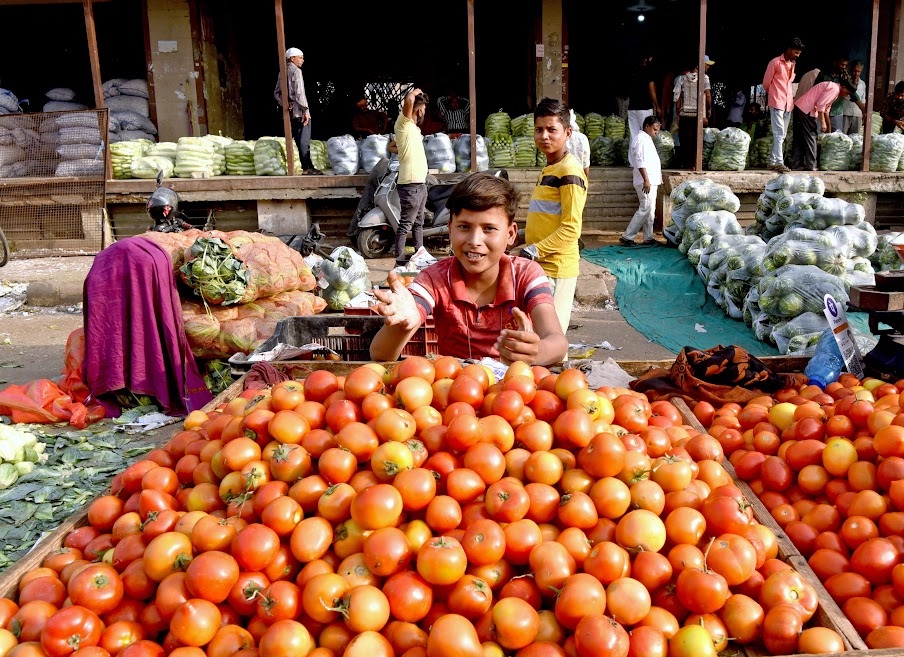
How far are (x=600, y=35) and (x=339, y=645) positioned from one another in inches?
618

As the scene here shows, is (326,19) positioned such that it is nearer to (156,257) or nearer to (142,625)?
(156,257)

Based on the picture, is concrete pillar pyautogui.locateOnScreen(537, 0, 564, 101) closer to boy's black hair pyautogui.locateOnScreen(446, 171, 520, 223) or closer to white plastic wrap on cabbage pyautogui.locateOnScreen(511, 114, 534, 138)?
white plastic wrap on cabbage pyautogui.locateOnScreen(511, 114, 534, 138)

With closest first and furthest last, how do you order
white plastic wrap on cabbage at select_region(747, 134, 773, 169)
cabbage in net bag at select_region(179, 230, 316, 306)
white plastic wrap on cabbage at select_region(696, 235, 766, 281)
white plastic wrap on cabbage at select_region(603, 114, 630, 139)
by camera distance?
cabbage in net bag at select_region(179, 230, 316, 306) → white plastic wrap on cabbage at select_region(696, 235, 766, 281) → white plastic wrap on cabbage at select_region(603, 114, 630, 139) → white plastic wrap on cabbage at select_region(747, 134, 773, 169)

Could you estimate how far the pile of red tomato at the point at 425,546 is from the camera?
1.49 m

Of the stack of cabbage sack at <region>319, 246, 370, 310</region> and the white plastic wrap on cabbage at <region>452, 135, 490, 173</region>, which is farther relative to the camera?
the white plastic wrap on cabbage at <region>452, 135, 490, 173</region>

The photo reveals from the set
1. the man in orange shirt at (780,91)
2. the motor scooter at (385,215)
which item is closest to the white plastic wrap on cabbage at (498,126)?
the motor scooter at (385,215)

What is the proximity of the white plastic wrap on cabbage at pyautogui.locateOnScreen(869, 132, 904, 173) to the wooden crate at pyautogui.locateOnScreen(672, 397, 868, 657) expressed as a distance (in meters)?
10.3

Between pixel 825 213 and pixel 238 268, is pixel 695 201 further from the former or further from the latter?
pixel 238 268

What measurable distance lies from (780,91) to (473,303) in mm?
9361

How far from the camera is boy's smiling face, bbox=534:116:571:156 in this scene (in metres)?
4.23

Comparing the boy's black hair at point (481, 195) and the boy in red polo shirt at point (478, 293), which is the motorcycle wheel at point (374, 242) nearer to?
the boy in red polo shirt at point (478, 293)

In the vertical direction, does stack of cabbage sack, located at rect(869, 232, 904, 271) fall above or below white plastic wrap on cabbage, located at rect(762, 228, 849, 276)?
below

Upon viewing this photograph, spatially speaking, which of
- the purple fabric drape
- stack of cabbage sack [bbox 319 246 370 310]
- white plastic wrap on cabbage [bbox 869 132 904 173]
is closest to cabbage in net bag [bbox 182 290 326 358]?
the purple fabric drape

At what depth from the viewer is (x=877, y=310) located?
315 cm
